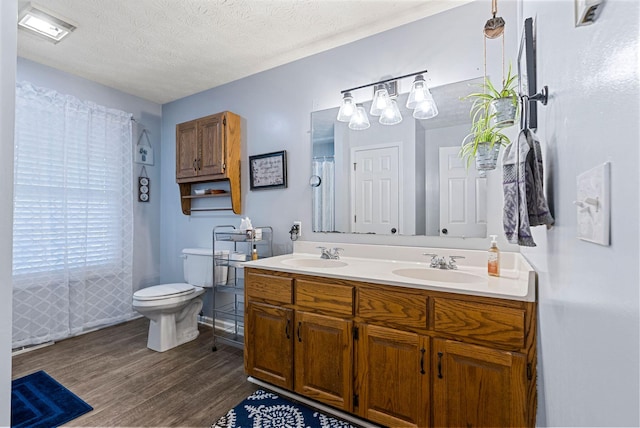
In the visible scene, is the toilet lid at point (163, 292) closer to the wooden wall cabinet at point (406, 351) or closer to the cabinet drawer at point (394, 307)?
the wooden wall cabinet at point (406, 351)

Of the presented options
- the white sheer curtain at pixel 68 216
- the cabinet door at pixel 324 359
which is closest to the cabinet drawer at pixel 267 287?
the cabinet door at pixel 324 359

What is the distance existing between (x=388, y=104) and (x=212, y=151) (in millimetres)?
1685

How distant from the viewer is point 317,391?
174 cm

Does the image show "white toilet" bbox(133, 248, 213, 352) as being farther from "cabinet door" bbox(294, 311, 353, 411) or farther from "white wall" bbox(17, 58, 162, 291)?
"cabinet door" bbox(294, 311, 353, 411)

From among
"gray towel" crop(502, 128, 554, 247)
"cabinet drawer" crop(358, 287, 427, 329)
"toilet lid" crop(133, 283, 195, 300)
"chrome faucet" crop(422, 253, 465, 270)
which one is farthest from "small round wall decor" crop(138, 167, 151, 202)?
"gray towel" crop(502, 128, 554, 247)

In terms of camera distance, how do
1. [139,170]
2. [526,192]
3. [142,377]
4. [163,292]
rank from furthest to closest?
[139,170], [163,292], [142,377], [526,192]

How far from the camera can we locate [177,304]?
2.60m

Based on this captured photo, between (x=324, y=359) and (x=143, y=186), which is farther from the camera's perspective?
(x=143, y=186)

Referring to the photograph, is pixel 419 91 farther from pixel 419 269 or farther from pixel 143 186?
pixel 143 186

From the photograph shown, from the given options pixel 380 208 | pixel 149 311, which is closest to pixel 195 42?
pixel 380 208

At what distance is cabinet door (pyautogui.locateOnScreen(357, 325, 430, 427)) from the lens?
142 cm

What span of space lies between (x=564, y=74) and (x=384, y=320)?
1216 millimetres

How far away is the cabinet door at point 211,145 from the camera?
276 cm

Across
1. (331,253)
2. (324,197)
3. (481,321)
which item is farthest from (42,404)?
(481,321)
